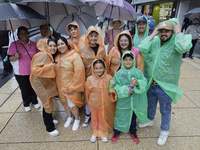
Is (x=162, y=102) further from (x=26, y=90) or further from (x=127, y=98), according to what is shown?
(x=26, y=90)

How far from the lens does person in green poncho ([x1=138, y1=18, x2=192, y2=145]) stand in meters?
1.86

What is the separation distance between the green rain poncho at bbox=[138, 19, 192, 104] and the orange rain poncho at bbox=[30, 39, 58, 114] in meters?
1.50

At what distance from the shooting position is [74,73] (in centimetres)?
225

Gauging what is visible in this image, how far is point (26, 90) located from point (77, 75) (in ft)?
4.65

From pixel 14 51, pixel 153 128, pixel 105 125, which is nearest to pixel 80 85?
pixel 105 125

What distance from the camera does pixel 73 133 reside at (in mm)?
2496

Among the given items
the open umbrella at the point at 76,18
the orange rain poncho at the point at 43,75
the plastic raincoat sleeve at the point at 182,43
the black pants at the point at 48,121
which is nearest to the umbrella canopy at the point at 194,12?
the open umbrella at the point at 76,18

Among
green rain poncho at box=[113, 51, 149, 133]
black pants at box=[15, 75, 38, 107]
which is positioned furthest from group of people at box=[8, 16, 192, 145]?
black pants at box=[15, 75, 38, 107]

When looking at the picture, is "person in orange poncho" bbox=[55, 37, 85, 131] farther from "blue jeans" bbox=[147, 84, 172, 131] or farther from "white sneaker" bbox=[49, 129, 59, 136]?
"blue jeans" bbox=[147, 84, 172, 131]

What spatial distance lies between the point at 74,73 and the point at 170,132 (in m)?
2.07

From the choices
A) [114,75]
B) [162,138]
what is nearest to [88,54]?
[114,75]

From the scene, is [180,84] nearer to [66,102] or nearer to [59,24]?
[66,102]

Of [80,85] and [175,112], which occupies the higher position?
[80,85]

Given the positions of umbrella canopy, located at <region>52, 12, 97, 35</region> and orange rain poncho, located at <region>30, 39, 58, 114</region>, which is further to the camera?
umbrella canopy, located at <region>52, 12, 97, 35</region>
